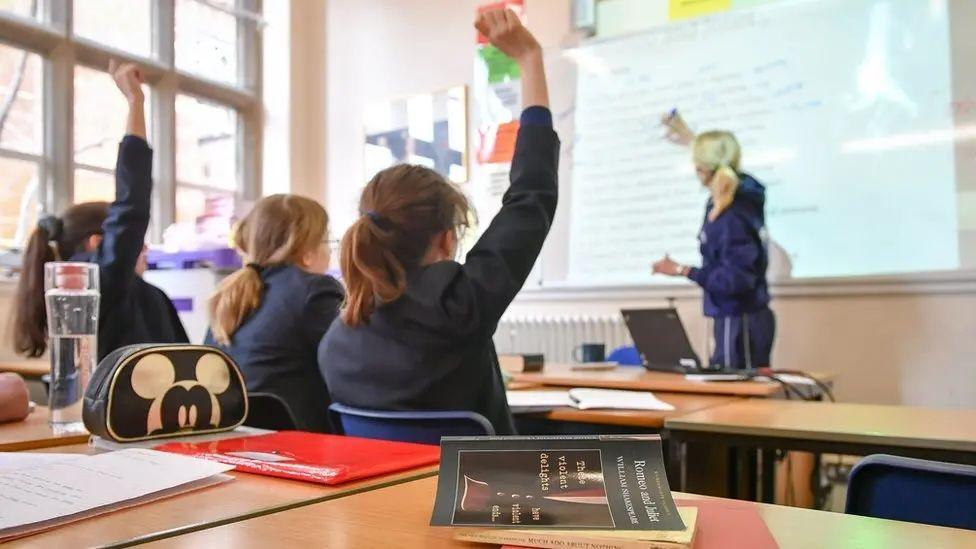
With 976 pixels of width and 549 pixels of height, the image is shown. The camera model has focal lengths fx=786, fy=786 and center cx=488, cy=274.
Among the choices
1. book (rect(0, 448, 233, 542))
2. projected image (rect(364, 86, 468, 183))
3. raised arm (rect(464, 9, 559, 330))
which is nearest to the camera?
book (rect(0, 448, 233, 542))

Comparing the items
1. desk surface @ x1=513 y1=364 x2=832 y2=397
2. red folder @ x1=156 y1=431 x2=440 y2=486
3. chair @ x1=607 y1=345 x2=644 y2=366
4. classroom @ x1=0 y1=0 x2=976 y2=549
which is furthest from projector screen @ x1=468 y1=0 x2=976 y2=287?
red folder @ x1=156 y1=431 x2=440 y2=486

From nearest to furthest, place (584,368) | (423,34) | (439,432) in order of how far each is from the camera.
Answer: (439,432) → (584,368) → (423,34)

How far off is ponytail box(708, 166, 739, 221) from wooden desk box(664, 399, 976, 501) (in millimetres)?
1852

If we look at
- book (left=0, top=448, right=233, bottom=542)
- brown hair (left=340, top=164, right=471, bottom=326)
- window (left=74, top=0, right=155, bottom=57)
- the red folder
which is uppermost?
window (left=74, top=0, right=155, bottom=57)

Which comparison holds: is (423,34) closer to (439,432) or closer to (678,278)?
(678,278)

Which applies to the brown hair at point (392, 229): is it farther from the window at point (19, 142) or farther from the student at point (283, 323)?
the window at point (19, 142)

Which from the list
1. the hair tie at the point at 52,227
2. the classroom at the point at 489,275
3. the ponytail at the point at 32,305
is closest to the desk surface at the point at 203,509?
the classroom at the point at 489,275

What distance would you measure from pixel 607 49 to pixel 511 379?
250cm

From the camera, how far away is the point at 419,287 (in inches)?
56.9

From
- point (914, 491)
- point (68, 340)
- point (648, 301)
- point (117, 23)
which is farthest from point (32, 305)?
point (117, 23)

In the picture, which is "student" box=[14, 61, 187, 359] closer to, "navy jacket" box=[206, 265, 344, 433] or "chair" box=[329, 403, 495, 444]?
"navy jacket" box=[206, 265, 344, 433]

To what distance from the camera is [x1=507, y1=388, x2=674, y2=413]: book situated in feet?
5.58

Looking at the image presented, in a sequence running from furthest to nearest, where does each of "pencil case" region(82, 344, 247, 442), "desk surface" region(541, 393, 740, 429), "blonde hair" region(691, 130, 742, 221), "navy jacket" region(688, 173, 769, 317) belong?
"blonde hair" region(691, 130, 742, 221), "navy jacket" region(688, 173, 769, 317), "desk surface" region(541, 393, 740, 429), "pencil case" region(82, 344, 247, 442)

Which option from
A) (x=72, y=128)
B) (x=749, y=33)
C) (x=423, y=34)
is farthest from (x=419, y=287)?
(x=423, y=34)
